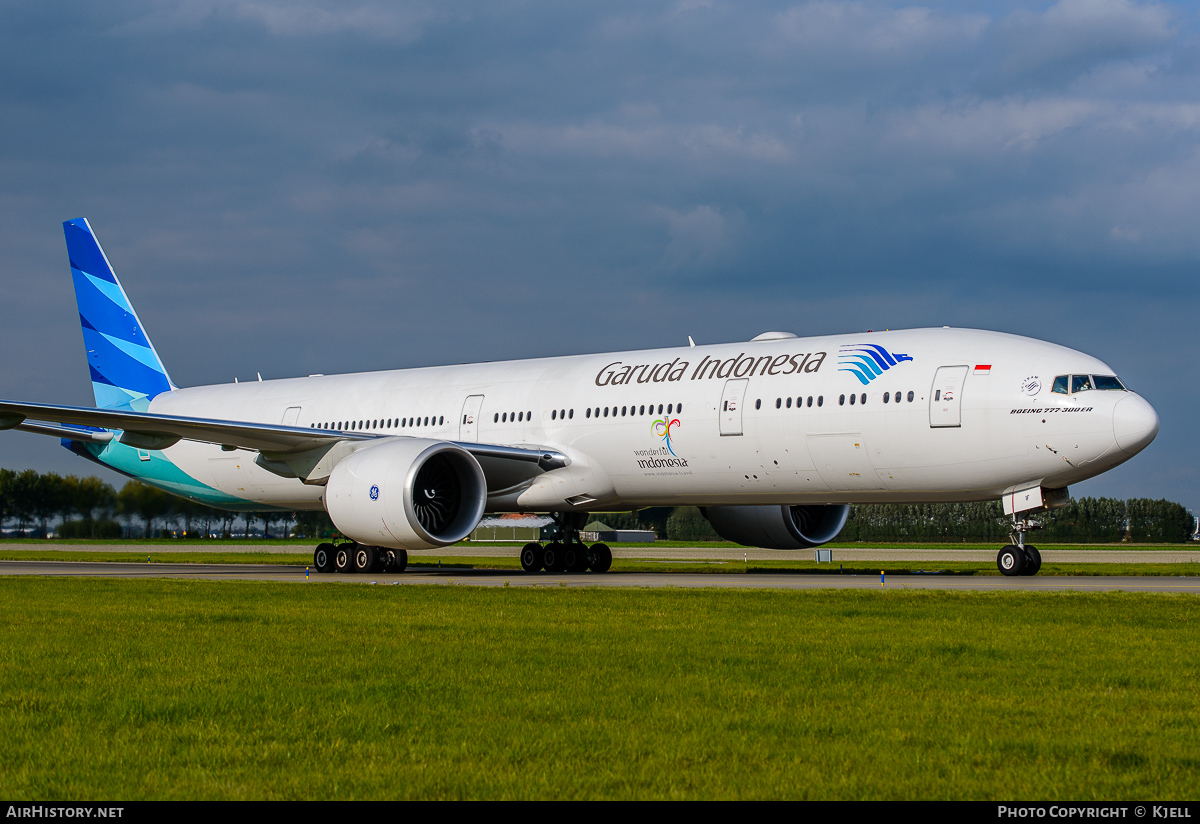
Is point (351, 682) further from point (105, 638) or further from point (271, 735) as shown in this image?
point (105, 638)

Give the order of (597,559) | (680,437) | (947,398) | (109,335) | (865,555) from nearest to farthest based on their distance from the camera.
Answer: (947,398) → (680,437) → (597,559) → (109,335) → (865,555)

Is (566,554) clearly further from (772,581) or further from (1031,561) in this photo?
(1031,561)

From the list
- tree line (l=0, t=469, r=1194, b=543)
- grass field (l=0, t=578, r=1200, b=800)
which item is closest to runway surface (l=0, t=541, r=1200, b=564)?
tree line (l=0, t=469, r=1194, b=543)

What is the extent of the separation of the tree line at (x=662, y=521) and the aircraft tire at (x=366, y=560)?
38.1 feet

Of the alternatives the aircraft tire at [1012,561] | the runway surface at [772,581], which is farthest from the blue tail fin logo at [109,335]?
the aircraft tire at [1012,561]

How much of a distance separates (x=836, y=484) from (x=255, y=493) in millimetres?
14405

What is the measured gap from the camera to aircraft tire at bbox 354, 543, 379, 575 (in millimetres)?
22078

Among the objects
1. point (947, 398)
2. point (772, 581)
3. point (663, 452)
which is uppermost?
point (947, 398)

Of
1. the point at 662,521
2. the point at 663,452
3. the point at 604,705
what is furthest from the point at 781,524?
the point at 662,521

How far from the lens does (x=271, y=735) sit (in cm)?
561

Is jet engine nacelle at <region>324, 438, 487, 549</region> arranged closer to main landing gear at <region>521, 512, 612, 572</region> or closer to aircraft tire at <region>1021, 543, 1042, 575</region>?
main landing gear at <region>521, 512, 612, 572</region>

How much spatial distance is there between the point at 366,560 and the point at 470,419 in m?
4.01

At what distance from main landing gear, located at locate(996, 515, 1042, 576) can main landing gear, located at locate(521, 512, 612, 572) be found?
26.9 feet

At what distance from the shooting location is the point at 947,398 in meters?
18.3
